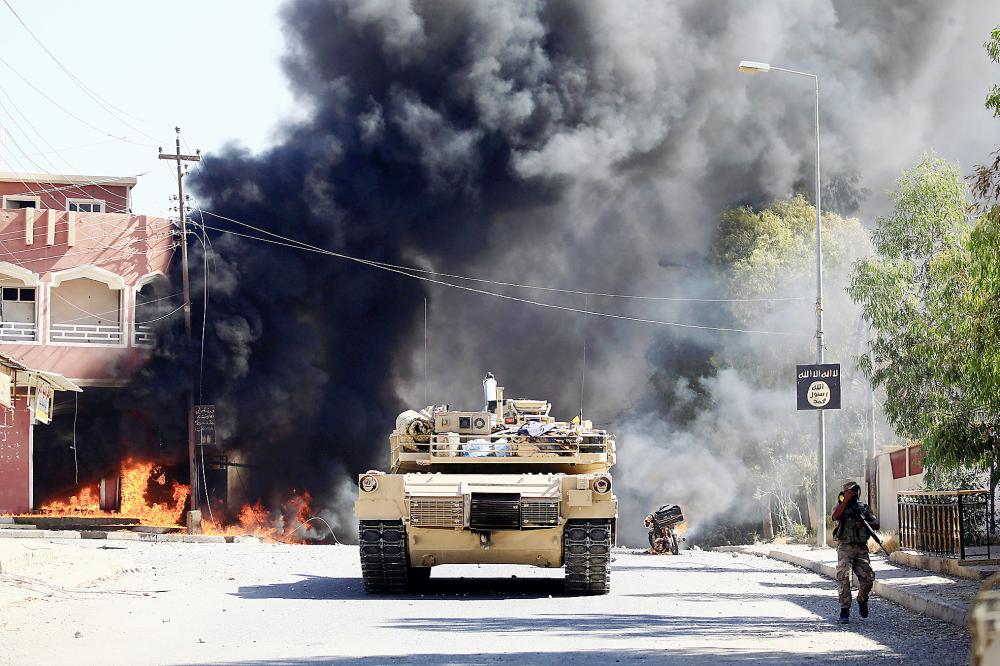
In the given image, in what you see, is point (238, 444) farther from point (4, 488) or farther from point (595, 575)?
point (595, 575)

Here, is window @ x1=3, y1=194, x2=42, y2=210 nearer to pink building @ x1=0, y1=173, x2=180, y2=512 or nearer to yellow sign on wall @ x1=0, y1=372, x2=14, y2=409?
pink building @ x1=0, y1=173, x2=180, y2=512

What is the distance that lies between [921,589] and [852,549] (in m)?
3.13

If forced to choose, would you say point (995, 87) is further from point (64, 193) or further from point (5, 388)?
point (64, 193)

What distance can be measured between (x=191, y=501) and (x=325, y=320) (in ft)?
36.4

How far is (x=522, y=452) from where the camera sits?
59.5ft

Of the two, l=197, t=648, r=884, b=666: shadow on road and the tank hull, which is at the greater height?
the tank hull

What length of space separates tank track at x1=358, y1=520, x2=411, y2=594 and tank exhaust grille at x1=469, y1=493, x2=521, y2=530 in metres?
0.87

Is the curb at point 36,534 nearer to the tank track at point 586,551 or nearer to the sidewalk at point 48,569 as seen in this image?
the sidewalk at point 48,569

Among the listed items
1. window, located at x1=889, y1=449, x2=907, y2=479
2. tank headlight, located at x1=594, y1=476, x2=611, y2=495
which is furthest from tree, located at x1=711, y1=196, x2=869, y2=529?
tank headlight, located at x1=594, y1=476, x2=611, y2=495

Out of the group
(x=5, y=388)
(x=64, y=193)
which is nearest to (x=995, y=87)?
(x=5, y=388)

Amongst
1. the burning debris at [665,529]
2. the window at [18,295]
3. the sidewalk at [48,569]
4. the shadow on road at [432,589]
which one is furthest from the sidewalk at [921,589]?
the window at [18,295]

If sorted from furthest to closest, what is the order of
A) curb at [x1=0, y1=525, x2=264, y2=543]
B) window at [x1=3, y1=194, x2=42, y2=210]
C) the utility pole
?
window at [x1=3, y1=194, x2=42, y2=210]
the utility pole
curb at [x1=0, y1=525, x2=264, y2=543]

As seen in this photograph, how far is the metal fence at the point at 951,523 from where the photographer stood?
64.5 feet

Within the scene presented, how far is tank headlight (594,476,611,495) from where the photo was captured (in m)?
16.6
